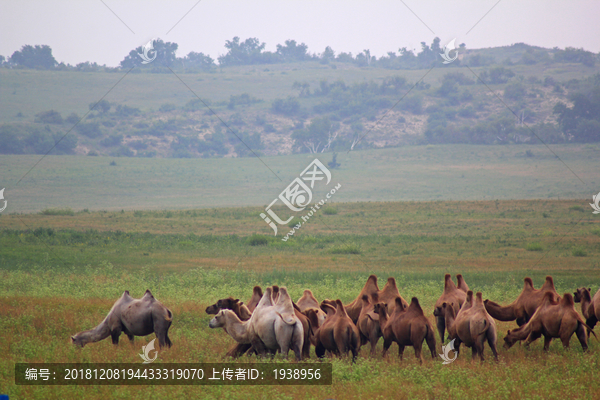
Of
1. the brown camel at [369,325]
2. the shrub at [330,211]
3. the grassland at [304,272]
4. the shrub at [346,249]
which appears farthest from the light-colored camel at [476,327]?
the shrub at [330,211]

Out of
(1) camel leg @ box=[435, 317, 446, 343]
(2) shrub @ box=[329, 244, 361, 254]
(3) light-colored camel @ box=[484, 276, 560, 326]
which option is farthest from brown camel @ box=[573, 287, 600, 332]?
(2) shrub @ box=[329, 244, 361, 254]

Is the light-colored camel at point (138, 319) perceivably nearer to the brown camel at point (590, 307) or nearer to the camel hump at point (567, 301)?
the camel hump at point (567, 301)

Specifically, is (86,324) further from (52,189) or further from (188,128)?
(188,128)

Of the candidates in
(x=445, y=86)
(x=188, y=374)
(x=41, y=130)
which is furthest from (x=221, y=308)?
(x=445, y=86)

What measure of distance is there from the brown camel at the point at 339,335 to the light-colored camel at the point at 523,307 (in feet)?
10.5

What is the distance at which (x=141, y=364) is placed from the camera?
405 inches

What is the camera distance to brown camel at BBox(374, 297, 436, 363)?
10.6m

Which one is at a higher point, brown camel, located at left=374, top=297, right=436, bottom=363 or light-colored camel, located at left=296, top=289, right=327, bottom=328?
light-colored camel, located at left=296, top=289, right=327, bottom=328

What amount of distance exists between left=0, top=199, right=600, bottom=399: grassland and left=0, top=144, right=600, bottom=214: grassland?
25818 mm

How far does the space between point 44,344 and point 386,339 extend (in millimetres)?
6685

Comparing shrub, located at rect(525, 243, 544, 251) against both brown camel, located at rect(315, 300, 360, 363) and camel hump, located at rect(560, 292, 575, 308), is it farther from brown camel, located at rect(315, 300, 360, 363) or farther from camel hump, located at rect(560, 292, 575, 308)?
brown camel, located at rect(315, 300, 360, 363)

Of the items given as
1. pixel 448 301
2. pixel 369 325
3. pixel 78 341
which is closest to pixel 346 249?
pixel 448 301

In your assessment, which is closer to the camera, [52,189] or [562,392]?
[562,392]

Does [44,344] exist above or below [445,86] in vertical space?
below
